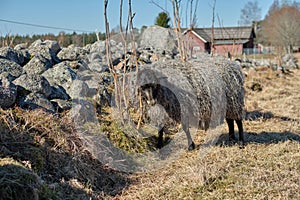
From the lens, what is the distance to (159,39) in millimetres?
15062

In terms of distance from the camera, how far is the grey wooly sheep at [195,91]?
17.3 feet

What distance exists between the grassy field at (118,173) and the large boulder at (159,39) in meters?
9.42

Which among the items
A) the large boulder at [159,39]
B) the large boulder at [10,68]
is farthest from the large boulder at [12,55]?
the large boulder at [159,39]

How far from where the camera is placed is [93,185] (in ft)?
14.1

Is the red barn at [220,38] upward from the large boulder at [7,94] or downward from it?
upward

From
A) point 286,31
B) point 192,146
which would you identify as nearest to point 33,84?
point 192,146

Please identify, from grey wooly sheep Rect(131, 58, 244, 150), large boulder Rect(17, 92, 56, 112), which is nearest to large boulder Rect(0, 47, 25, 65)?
large boulder Rect(17, 92, 56, 112)

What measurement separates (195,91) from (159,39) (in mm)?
9989

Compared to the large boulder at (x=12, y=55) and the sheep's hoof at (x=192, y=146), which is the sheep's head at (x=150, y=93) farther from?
the large boulder at (x=12, y=55)

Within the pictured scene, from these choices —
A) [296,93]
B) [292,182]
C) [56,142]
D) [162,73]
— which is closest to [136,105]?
[162,73]

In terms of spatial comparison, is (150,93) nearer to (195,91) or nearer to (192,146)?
(195,91)

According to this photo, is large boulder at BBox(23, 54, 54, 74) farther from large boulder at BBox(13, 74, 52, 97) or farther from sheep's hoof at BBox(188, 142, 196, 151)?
sheep's hoof at BBox(188, 142, 196, 151)

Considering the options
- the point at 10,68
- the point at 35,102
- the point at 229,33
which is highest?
the point at 229,33

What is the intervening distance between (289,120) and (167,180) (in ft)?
14.1
